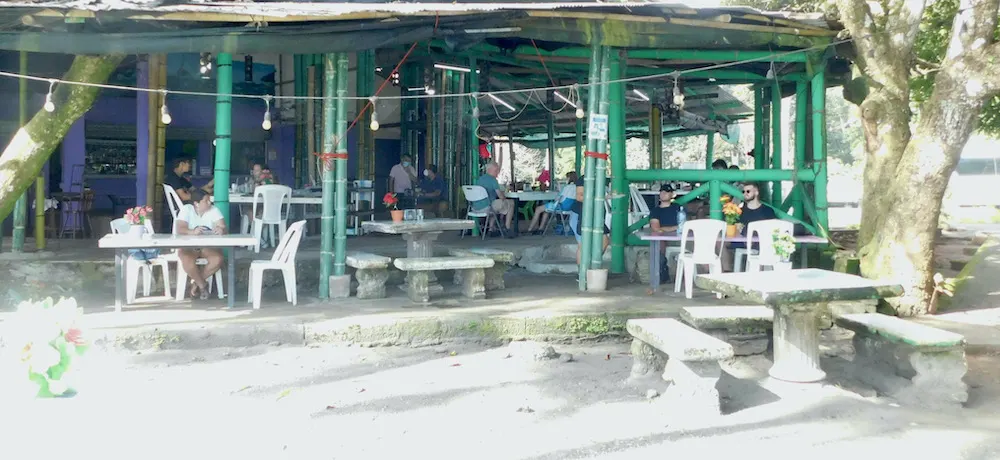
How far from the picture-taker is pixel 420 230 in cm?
891

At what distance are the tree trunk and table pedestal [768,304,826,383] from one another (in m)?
6.39

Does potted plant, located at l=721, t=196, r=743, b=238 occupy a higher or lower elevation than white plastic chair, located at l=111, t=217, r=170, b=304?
higher

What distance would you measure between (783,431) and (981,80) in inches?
190

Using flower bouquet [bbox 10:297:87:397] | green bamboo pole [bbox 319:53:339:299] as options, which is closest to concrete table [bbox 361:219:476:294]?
green bamboo pole [bbox 319:53:339:299]

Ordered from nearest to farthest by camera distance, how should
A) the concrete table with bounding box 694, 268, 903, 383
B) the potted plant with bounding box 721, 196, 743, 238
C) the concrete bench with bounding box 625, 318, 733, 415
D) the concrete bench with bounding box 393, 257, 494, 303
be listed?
the concrete bench with bounding box 625, 318, 733, 415
the concrete table with bounding box 694, 268, 903, 383
the concrete bench with bounding box 393, 257, 494, 303
the potted plant with bounding box 721, 196, 743, 238

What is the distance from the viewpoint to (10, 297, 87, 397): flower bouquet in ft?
13.0

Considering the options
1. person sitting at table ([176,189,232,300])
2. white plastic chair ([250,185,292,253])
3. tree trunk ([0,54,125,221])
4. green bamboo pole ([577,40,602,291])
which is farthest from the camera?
white plastic chair ([250,185,292,253])

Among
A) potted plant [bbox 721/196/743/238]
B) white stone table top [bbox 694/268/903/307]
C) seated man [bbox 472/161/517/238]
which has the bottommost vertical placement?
white stone table top [bbox 694/268/903/307]

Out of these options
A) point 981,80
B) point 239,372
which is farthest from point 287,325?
point 981,80

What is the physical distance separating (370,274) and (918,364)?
16.0ft

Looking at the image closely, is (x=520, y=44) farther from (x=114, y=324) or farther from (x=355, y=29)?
(x=114, y=324)

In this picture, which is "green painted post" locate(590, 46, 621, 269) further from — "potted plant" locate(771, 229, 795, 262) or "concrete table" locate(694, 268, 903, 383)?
"concrete table" locate(694, 268, 903, 383)

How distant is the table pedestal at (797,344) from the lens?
6.23 metres

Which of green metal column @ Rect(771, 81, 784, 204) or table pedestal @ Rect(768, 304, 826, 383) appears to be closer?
table pedestal @ Rect(768, 304, 826, 383)
